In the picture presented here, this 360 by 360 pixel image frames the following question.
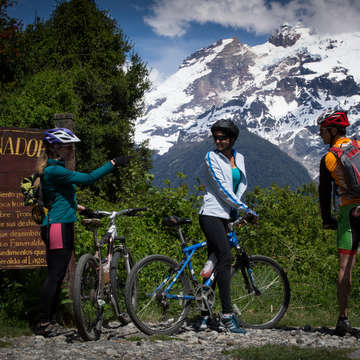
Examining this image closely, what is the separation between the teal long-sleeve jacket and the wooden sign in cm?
102

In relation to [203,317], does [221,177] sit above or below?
above

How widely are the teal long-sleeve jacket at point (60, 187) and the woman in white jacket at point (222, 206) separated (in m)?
1.30

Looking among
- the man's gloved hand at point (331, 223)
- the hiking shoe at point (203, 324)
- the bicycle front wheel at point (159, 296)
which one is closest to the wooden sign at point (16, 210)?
the bicycle front wheel at point (159, 296)

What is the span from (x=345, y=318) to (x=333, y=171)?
1.75 metres

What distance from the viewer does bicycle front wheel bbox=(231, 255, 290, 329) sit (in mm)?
6223

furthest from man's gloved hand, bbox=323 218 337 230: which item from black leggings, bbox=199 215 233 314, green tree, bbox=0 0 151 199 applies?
green tree, bbox=0 0 151 199

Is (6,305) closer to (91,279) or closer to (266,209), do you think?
(91,279)

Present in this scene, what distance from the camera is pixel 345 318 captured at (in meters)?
5.46

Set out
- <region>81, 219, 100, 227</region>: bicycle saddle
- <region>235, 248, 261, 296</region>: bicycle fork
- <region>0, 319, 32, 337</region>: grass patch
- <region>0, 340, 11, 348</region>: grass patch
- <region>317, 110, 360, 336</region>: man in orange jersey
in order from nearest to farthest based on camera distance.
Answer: <region>0, 340, 11, 348</region>: grass patch, <region>317, 110, 360, 336</region>: man in orange jersey, <region>81, 219, 100, 227</region>: bicycle saddle, <region>0, 319, 32, 337</region>: grass patch, <region>235, 248, 261, 296</region>: bicycle fork

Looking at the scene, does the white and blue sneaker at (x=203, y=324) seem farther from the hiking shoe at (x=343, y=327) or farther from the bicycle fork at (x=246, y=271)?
the hiking shoe at (x=343, y=327)

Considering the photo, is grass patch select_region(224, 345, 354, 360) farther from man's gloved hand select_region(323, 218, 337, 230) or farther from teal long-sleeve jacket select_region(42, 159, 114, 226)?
teal long-sleeve jacket select_region(42, 159, 114, 226)

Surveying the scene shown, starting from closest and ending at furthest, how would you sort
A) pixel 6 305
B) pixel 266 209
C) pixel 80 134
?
pixel 6 305 → pixel 266 209 → pixel 80 134

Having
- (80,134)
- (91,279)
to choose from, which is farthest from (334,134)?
(80,134)

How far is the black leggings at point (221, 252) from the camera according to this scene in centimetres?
564
